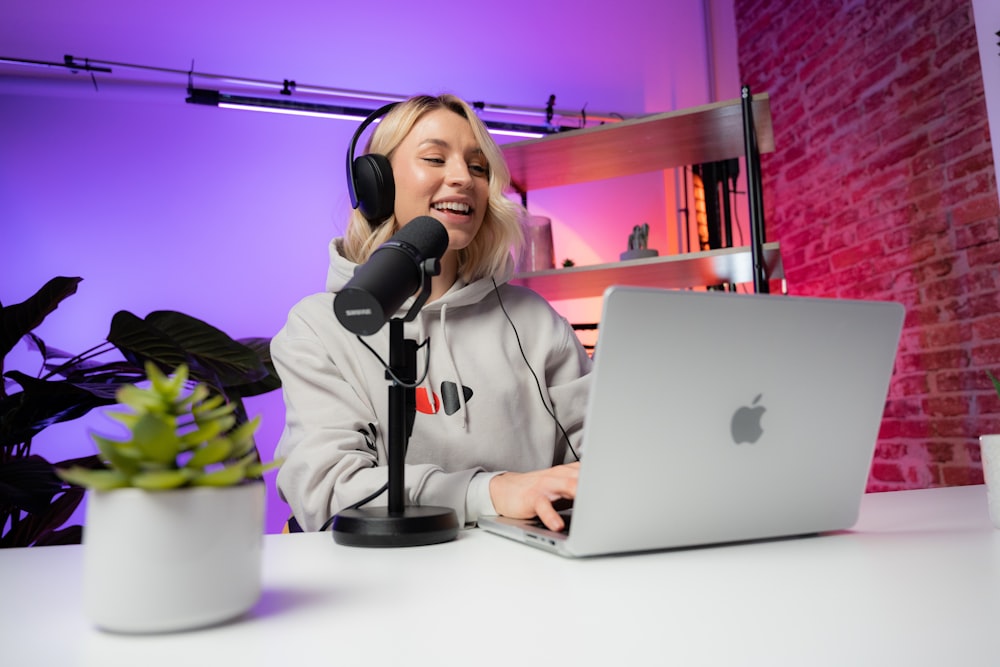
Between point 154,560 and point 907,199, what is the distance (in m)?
3.06

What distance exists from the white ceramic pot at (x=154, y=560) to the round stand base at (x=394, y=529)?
0.33m

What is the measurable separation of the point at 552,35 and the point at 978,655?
4.08m

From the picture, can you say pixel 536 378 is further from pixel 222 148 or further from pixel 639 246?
pixel 222 148

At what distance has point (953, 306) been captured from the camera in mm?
2688

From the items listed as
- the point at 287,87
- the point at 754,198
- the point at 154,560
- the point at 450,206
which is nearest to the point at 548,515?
the point at 154,560

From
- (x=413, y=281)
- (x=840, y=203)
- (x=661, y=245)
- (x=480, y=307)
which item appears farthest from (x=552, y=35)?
(x=413, y=281)

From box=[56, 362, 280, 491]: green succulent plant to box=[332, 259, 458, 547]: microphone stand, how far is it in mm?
339

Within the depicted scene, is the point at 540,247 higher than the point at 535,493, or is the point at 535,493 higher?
Result: the point at 540,247

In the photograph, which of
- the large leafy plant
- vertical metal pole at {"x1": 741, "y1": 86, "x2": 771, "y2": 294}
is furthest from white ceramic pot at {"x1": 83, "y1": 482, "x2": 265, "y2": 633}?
vertical metal pole at {"x1": 741, "y1": 86, "x2": 771, "y2": 294}

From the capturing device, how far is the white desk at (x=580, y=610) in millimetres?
428

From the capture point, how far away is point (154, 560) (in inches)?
18.5

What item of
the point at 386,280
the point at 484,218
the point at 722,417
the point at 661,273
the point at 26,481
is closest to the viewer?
the point at 722,417

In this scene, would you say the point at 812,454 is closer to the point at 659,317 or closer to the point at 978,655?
the point at 659,317

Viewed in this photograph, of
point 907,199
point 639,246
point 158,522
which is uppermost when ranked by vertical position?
point 907,199
